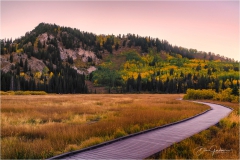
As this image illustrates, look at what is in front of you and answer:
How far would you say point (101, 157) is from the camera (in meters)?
8.33

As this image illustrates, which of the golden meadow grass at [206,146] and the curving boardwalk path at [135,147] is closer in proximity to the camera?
the curving boardwalk path at [135,147]

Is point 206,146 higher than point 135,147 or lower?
lower

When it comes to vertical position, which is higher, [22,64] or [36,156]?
[22,64]

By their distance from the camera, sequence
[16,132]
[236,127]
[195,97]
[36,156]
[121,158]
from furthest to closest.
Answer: [195,97]
[236,127]
[16,132]
[36,156]
[121,158]

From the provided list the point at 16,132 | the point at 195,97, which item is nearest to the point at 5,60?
the point at 195,97

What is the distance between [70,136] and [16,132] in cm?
395

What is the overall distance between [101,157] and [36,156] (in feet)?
9.28

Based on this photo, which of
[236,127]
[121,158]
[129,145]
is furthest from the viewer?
[236,127]

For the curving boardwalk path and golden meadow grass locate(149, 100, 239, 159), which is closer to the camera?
the curving boardwalk path

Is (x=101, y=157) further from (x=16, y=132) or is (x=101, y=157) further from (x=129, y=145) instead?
(x=16, y=132)

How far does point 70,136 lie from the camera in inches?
457

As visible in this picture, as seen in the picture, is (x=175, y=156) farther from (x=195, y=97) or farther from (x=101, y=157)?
(x=195, y=97)

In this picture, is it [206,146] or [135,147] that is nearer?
[135,147]

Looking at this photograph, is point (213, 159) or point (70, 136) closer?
point (213, 159)
